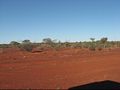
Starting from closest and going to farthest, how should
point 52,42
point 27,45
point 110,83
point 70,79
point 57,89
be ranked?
1. point 57,89
2. point 110,83
3. point 70,79
4. point 27,45
5. point 52,42

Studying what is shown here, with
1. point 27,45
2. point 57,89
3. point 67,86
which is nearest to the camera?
point 57,89

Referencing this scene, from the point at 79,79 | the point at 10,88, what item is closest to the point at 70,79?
the point at 79,79

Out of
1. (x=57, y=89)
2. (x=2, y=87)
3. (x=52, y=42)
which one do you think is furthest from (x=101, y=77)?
(x=52, y=42)

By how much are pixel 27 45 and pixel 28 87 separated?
39.8 m

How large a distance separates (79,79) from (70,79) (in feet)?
1.69

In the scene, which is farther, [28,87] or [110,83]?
[110,83]

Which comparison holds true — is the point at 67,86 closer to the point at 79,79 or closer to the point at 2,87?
the point at 79,79

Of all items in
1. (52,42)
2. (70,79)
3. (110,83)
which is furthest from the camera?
(52,42)

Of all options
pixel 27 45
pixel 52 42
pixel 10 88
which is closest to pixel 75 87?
pixel 10 88

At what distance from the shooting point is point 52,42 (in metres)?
72.2

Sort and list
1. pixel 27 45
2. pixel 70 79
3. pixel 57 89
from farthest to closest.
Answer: pixel 27 45 < pixel 70 79 < pixel 57 89

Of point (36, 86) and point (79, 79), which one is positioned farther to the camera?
point (79, 79)

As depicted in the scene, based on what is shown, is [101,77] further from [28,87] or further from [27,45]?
[27,45]

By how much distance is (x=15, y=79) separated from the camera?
13.2 m
